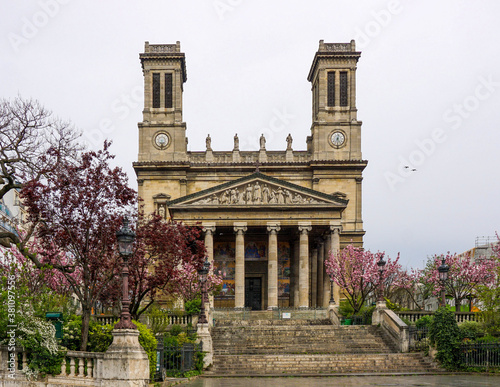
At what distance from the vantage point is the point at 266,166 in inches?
2899

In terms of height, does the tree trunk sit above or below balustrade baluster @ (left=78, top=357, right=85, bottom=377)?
above

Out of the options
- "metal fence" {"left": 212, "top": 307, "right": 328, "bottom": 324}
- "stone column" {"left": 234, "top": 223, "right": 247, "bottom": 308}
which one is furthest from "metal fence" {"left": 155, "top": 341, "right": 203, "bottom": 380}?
"stone column" {"left": 234, "top": 223, "right": 247, "bottom": 308}

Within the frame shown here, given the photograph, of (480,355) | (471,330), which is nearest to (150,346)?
(480,355)

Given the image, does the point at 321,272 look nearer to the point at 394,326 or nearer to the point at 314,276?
the point at 314,276

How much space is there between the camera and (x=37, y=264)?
23594 mm

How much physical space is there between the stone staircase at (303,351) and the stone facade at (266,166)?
52.6 feet

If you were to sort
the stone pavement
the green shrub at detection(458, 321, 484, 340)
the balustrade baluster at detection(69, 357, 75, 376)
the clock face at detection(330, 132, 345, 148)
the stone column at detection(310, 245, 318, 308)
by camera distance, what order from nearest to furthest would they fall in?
1. the balustrade baluster at detection(69, 357, 75, 376)
2. the stone pavement
3. the green shrub at detection(458, 321, 484, 340)
4. the stone column at detection(310, 245, 318, 308)
5. the clock face at detection(330, 132, 345, 148)

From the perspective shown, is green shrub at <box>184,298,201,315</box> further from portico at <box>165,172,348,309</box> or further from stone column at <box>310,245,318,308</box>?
stone column at <box>310,245,318,308</box>

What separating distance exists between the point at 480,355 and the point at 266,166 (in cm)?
4329

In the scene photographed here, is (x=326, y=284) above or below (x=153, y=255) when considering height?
below

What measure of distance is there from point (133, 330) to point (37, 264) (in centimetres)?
540

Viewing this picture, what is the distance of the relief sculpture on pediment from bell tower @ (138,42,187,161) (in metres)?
16.7

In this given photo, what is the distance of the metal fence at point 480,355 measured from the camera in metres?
31.6

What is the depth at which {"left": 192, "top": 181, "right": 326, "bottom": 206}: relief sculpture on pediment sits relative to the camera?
194 ft
